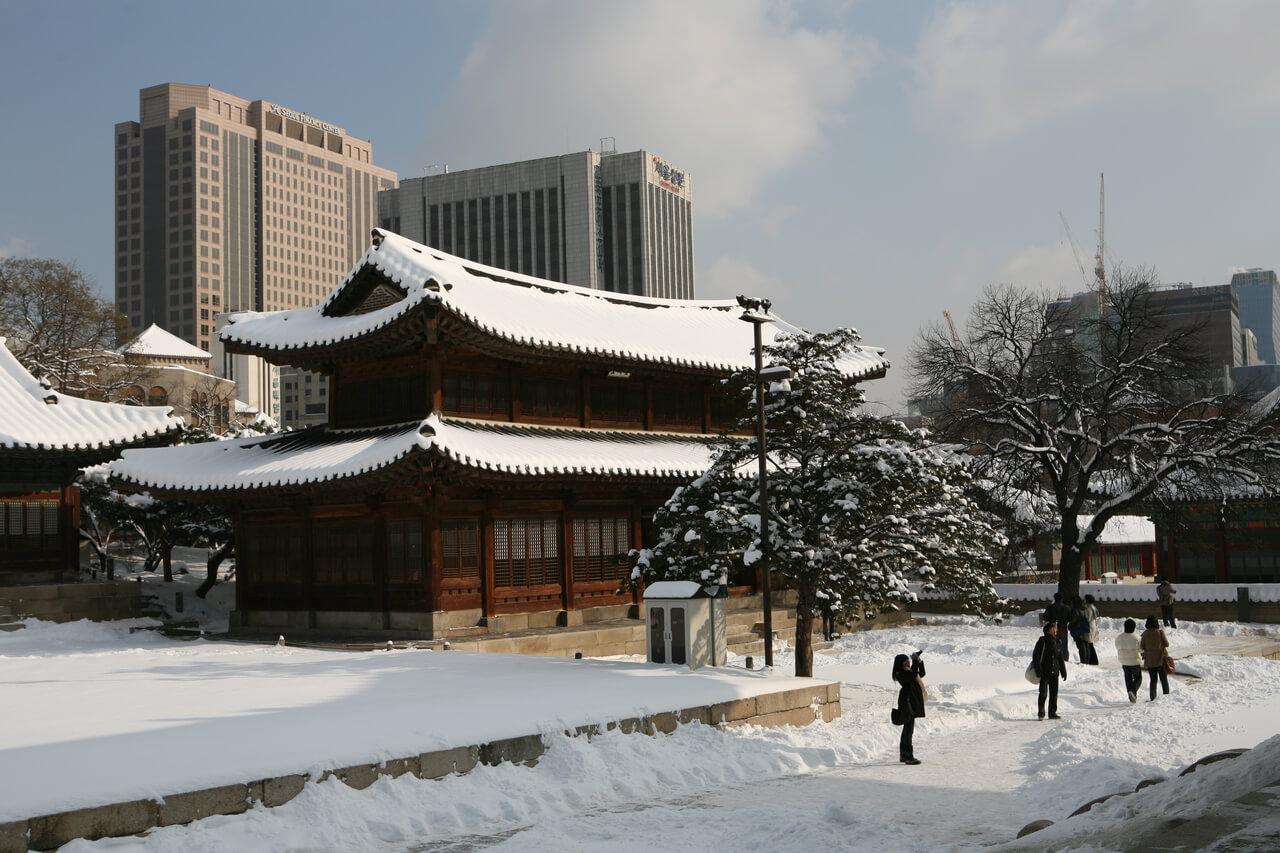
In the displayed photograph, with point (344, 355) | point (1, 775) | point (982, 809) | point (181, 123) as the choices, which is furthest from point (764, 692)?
point (181, 123)

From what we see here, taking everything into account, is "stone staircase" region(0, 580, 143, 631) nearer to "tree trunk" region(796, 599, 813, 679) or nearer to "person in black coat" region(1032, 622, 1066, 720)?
"tree trunk" region(796, 599, 813, 679)

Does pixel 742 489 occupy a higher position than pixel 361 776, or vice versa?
pixel 742 489

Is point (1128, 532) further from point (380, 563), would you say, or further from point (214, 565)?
point (214, 565)

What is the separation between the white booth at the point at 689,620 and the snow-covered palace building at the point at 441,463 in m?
6.14

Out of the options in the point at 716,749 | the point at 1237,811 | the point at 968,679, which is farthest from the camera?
the point at 968,679

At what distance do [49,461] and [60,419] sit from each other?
114 centimetres

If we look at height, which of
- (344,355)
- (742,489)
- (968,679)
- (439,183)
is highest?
(439,183)

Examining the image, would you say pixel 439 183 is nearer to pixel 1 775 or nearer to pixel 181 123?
pixel 181 123

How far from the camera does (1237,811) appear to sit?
7.38 meters

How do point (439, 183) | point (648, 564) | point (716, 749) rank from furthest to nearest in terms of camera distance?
point (439, 183) < point (648, 564) < point (716, 749)

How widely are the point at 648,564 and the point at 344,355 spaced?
447 inches

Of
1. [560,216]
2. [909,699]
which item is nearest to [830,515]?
[909,699]

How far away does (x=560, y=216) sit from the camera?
158375mm

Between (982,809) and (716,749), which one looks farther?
(716,749)
